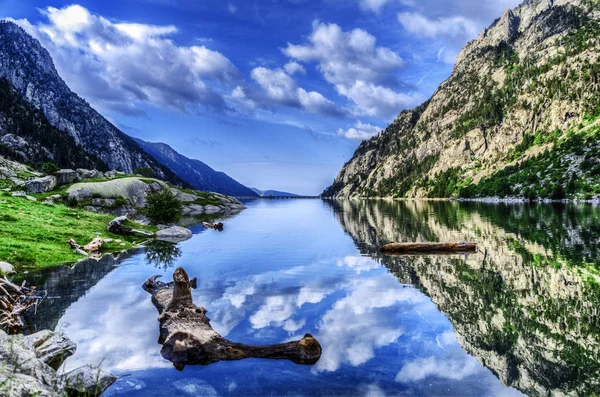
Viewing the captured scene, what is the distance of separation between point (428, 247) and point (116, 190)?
299ft

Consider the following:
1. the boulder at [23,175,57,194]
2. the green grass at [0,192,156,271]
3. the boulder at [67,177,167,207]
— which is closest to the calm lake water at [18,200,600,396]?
the green grass at [0,192,156,271]

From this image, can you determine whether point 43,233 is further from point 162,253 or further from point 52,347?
point 52,347

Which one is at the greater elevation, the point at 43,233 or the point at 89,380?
the point at 43,233

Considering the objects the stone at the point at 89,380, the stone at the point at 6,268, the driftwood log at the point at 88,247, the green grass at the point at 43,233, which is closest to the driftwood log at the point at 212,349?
the stone at the point at 89,380

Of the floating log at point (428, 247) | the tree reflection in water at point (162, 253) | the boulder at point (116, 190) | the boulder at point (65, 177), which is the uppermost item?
the boulder at point (65, 177)

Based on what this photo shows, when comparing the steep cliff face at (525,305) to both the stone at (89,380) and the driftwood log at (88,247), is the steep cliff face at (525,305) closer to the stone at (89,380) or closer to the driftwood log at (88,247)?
the stone at (89,380)

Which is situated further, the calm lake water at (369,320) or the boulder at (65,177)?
the boulder at (65,177)

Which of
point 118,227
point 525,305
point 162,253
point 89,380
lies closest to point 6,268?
point 162,253

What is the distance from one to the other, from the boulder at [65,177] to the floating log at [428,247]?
99.1m

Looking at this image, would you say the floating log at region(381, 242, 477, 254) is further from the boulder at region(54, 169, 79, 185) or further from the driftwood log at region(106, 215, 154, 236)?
the boulder at region(54, 169, 79, 185)

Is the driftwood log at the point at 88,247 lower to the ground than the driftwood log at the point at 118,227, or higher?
A: lower

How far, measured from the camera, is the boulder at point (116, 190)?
94.2m

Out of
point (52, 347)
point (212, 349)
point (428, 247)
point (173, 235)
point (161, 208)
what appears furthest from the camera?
point (161, 208)

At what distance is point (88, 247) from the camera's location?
37.7 m
